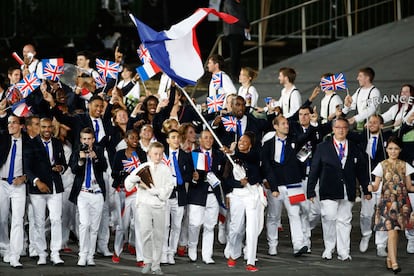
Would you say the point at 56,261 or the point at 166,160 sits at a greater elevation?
the point at 166,160

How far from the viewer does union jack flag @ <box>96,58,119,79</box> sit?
63.8ft

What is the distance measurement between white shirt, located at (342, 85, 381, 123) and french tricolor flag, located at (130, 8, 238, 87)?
259cm

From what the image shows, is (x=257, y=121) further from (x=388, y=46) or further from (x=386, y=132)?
(x=388, y=46)

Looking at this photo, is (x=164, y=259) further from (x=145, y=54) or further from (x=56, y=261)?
(x=145, y=54)

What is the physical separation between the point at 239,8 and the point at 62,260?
830cm

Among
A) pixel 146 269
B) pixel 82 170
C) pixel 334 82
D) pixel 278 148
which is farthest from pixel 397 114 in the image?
pixel 82 170

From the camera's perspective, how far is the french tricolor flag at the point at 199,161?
1717cm

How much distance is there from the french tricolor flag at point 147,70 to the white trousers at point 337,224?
9.69ft

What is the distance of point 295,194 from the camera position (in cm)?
1770

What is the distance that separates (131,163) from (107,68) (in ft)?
9.31

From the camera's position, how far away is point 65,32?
35.7 meters

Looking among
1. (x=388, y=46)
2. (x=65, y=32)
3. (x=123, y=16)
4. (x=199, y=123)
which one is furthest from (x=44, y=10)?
(x=199, y=123)

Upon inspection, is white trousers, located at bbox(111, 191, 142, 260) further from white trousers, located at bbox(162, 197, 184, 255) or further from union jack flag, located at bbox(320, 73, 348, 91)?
union jack flag, located at bbox(320, 73, 348, 91)

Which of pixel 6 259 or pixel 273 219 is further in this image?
pixel 273 219
